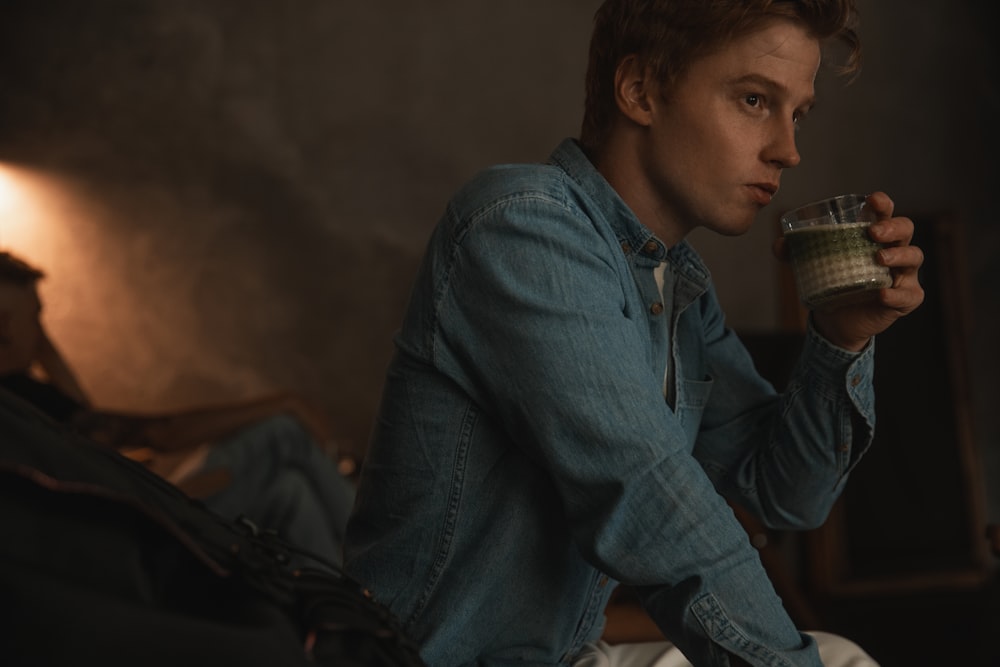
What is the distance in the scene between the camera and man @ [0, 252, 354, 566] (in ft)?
9.69

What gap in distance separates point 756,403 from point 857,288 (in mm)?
329

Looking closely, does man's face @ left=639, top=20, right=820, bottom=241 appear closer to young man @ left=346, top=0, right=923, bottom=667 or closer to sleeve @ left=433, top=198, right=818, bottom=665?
young man @ left=346, top=0, right=923, bottom=667

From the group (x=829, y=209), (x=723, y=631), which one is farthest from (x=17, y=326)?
(x=723, y=631)

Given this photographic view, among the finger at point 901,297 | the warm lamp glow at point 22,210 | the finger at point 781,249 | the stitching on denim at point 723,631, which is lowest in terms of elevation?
the stitching on denim at point 723,631

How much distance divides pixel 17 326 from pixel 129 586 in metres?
3.04

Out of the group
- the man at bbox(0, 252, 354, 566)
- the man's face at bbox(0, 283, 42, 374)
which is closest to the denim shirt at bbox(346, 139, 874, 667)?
the man at bbox(0, 252, 354, 566)

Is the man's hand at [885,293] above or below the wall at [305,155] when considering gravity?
below

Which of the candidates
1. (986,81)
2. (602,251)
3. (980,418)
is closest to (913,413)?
(980,418)

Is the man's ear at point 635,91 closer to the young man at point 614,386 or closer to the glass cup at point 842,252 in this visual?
the young man at point 614,386

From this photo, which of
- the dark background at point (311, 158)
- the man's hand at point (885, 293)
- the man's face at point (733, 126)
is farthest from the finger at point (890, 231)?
the dark background at point (311, 158)

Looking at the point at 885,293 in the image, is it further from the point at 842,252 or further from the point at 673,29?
the point at 673,29

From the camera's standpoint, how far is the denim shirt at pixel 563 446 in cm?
96

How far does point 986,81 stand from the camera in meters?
4.22

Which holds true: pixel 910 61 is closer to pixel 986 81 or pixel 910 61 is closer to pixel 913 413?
pixel 986 81
